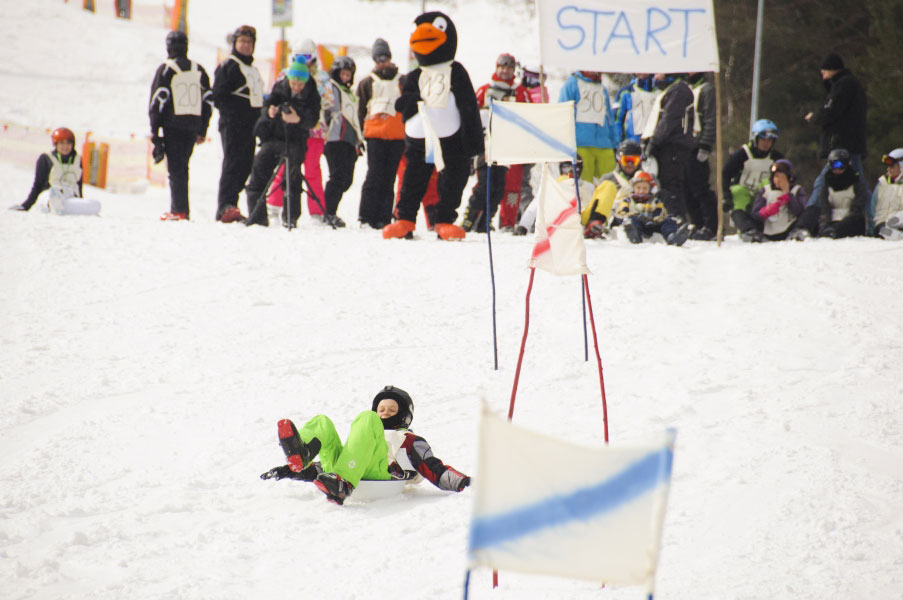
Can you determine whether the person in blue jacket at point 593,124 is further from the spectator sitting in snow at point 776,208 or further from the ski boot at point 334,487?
the ski boot at point 334,487

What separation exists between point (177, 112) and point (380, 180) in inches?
83.6

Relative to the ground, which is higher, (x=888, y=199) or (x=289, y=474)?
(x=888, y=199)

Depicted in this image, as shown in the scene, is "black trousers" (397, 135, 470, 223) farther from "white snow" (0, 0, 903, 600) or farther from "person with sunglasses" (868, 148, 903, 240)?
"person with sunglasses" (868, 148, 903, 240)

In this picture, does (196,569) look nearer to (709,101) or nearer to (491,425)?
(491,425)

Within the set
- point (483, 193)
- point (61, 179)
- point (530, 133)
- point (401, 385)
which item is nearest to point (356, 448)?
point (401, 385)

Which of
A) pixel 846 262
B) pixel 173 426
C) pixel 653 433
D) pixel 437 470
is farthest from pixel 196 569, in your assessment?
pixel 846 262

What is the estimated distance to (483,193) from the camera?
1005cm

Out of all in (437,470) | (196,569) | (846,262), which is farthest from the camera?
(846,262)

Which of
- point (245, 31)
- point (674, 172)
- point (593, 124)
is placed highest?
point (245, 31)

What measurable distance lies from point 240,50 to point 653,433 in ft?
22.4

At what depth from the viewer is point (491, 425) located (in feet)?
7.25

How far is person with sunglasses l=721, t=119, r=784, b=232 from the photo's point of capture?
10.1 metres

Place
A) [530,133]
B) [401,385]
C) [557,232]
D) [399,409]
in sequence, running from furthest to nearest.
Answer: [401,385] < [530,133] < [557,232] < [399,409]

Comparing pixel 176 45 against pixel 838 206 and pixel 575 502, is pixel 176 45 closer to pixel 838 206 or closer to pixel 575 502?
pixel 838 206
